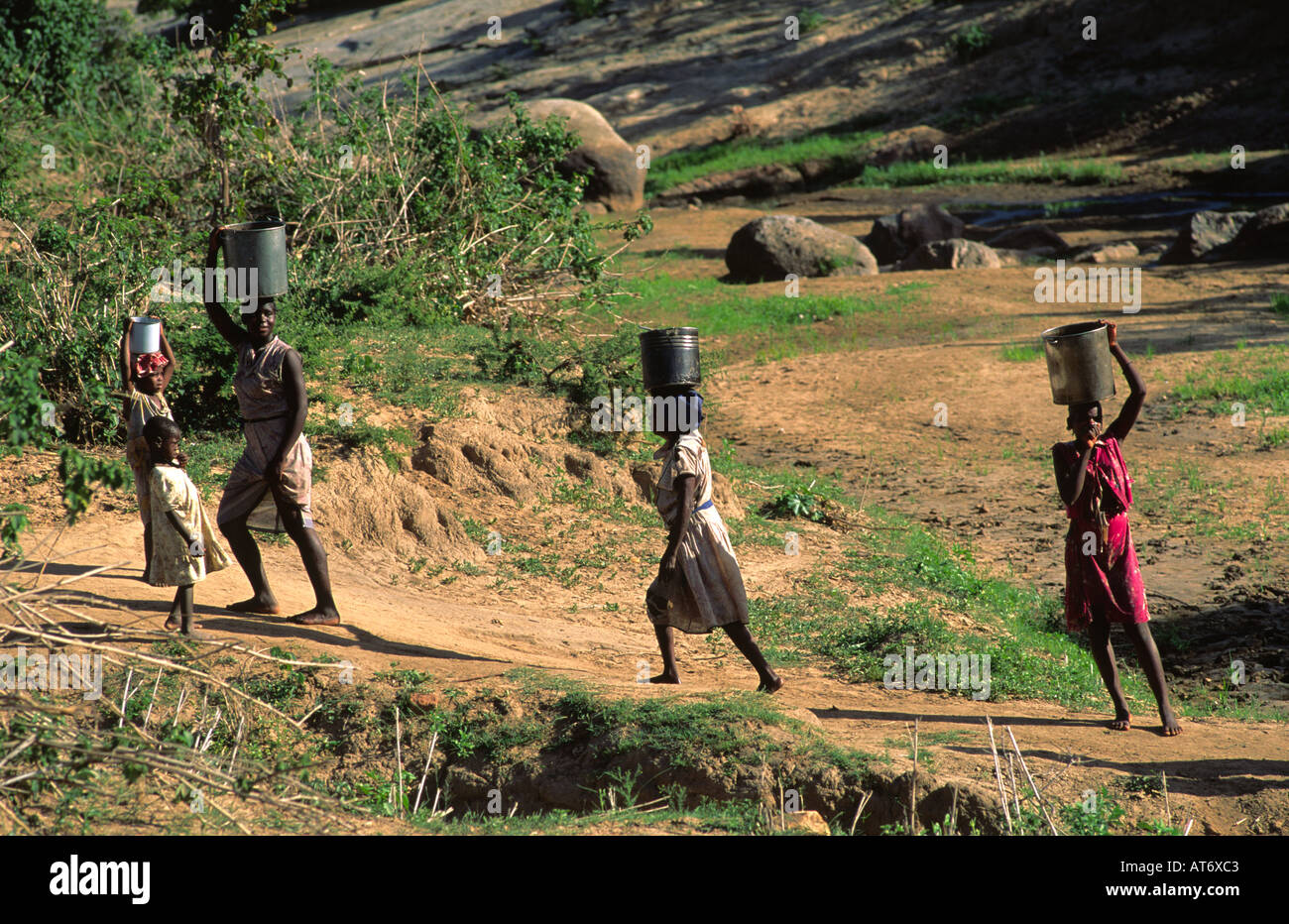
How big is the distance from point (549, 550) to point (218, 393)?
257 centimetres

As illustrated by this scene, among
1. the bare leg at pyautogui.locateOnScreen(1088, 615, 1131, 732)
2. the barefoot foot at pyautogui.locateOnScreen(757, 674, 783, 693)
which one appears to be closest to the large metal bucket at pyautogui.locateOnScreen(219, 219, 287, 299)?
the barefoot foot at pyautogui.locateOnScreen(757, 674, 783, 693)

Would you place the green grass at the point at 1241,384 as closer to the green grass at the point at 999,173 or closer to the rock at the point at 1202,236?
the rock at the point at 1202,236

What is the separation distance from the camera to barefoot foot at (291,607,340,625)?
19.5 feet

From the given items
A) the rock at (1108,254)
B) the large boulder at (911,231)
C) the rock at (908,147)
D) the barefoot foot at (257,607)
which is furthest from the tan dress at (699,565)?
the rock at (908,147)

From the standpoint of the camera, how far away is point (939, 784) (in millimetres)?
4781

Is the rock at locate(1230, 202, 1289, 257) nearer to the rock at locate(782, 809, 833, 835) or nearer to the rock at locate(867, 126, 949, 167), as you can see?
the rock at locate(867, 126, 949, 167)

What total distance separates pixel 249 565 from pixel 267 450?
0.60 metres

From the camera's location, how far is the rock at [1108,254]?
18.6m

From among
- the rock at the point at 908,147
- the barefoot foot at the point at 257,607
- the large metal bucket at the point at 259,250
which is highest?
the rock at the point at 908,147

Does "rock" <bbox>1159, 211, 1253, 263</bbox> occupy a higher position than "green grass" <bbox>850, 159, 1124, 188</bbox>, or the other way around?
"green grass" <bbox>850, 159, 1124, 188</bbox>

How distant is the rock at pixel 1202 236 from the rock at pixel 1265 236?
26 cm

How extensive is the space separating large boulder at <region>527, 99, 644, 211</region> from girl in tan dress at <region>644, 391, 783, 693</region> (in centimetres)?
1909

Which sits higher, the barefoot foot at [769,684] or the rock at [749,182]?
the rock at [749,182]

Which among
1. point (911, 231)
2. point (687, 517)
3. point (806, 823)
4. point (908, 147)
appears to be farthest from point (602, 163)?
point (806, 823)
